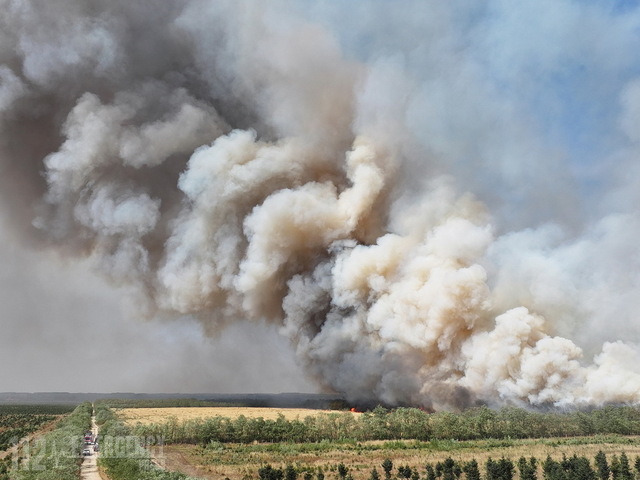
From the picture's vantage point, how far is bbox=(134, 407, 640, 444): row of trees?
51469mm

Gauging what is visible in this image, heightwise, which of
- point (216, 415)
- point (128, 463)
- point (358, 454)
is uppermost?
point (128, 463)

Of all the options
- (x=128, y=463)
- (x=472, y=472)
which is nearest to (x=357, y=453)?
(x=472, y=472)

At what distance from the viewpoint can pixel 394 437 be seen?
53.4 metres

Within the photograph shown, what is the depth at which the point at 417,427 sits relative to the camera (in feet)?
174

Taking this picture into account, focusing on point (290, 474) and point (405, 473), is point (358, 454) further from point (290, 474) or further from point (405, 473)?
point (290, 474)

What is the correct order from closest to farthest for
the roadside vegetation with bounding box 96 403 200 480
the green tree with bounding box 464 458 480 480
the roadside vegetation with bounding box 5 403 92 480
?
1. the roadside vegetation with bounding box 96 403 200 480
2. the roadside vegetation with bounding box 5 403 92 480
3. the green tree with bounding box 464 458 480 480

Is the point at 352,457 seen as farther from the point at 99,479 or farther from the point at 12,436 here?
the point at 12,436

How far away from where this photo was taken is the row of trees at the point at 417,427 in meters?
51.5

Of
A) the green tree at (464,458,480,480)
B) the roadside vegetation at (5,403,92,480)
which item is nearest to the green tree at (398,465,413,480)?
the green tree at (464,458,480,480)

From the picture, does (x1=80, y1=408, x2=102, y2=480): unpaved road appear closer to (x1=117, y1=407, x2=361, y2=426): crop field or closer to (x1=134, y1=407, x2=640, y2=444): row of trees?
(x1=134, y1=407, x2=640, y2=444): row of trees

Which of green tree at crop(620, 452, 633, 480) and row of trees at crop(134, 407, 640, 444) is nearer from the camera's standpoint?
green tree at crop(620, 452, 633, 480)

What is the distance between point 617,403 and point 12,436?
67.6 meters

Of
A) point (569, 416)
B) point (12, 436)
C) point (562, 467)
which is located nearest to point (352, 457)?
point (562, 467)

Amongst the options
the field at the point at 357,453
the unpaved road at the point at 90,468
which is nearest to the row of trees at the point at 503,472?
the field at the point at 357,453
